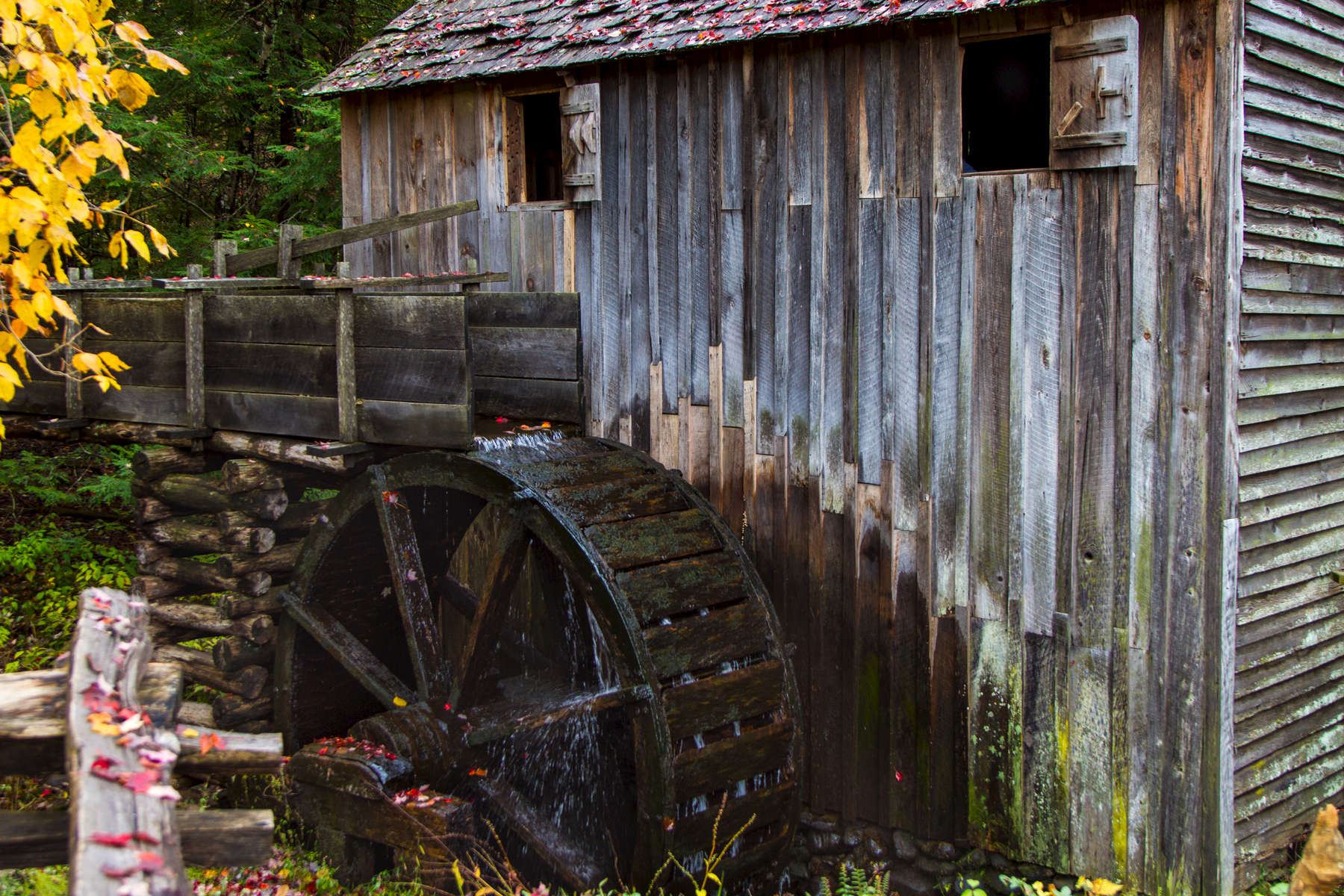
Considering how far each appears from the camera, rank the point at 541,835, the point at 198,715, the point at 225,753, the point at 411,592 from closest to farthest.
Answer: the point at 225,753 < the point at 541,835 < the point at 411,592 < the point at 198,715

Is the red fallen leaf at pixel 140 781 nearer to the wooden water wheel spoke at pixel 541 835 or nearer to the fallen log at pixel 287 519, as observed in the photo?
the wooden water wheel spoke at pixel 541 835

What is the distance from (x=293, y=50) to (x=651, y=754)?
10.9 m

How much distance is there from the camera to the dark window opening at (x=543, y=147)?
25.9 feet

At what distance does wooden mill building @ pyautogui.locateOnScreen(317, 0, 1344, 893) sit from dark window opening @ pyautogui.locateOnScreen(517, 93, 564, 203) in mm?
1222

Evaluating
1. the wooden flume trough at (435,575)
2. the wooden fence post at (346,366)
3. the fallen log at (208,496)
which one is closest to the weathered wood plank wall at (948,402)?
the wooden flume trough at (435,575)

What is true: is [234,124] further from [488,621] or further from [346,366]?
[488,621]

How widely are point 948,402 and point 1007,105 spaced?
2.72 m

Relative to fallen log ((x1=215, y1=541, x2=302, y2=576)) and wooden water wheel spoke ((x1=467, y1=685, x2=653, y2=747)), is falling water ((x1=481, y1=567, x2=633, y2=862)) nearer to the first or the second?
wooden water wheel spoke ((x1=467, y1=685, x2=653, y2=747))

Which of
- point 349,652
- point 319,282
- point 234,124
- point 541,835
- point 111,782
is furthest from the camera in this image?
point 234,124

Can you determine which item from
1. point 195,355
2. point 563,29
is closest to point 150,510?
point 195,355

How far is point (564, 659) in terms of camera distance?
703 centimetres

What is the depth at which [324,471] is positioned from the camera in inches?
245

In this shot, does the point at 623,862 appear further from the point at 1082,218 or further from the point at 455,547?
the point at 1082,218

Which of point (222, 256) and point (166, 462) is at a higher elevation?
point (222, 256)
